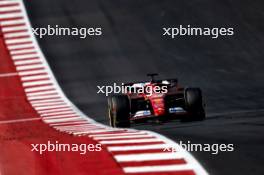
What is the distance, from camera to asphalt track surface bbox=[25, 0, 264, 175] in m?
23.6

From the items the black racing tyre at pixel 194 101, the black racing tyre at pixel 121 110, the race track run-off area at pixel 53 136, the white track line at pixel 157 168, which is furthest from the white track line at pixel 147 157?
the black racing tyre at pixel 194 101

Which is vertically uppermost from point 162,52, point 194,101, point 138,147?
point 162,52

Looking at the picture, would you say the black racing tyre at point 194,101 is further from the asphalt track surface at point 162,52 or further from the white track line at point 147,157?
the white track line at point 147,157

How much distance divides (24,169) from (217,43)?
70.5 ft

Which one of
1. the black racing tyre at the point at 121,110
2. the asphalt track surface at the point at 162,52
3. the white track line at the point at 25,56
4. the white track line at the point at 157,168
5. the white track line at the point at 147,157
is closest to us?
the white track line at the point at 157,168

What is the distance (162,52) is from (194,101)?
14138 millimetres

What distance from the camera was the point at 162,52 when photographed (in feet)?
104

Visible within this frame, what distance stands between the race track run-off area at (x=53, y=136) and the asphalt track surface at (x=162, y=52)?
68 cm

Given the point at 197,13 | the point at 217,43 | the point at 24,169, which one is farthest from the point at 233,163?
the point at 197,13

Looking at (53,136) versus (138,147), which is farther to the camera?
(53,136)

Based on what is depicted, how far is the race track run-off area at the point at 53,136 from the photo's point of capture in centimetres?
1142

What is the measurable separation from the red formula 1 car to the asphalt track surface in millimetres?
317

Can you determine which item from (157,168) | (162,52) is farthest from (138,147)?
(162,52)

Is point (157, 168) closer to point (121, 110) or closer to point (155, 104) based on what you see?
point (121, 110)
